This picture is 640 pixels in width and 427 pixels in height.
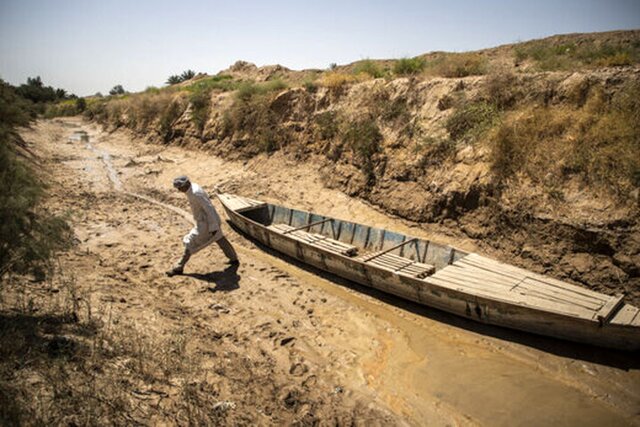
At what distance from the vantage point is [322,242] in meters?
8.11

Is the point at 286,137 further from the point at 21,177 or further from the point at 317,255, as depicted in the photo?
the point at 21,177

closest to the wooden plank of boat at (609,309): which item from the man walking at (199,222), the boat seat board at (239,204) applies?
the man walking at (199,222)

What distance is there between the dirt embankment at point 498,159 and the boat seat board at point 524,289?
1347mm

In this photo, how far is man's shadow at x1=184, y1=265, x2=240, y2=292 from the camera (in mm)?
6820

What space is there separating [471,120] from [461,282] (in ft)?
17.2

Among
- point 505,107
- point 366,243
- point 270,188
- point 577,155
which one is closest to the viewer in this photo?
point 577,155

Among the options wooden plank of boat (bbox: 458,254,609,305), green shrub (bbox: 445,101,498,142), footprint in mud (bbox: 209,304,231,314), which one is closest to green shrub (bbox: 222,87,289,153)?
green shrub (bbox: 445,101,498,142)

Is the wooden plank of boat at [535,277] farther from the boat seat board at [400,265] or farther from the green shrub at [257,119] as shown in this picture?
the green shrub at [257,119]

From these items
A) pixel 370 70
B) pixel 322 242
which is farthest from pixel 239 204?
pixel 370 70

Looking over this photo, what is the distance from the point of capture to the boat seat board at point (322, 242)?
7.61 m

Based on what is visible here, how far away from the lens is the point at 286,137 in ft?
46.0

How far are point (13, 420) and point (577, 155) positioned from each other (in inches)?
347

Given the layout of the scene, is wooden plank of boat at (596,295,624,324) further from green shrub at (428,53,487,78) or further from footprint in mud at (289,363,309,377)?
green shrub at (428,53,487,78)

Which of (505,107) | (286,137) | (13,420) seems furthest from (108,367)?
(286,137)
